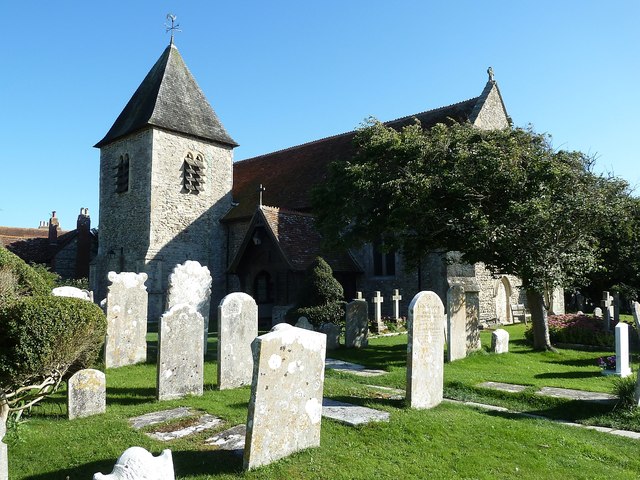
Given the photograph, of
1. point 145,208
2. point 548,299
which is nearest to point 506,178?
point 548,299

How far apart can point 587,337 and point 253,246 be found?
1190cm

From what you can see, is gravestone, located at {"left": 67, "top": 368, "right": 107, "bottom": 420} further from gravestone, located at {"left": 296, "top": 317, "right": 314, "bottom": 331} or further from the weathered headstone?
gravestone, located at {"left": 296, "top": 317, "right": 314, "bottom": 331}

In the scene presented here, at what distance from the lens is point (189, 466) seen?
198 inches

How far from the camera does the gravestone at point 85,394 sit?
273 inches

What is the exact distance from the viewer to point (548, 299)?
22312 millimetres

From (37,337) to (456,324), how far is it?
8.88 metres

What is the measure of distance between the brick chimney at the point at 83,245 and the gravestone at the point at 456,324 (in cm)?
2739

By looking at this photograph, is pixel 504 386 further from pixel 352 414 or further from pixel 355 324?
pixel 355 324

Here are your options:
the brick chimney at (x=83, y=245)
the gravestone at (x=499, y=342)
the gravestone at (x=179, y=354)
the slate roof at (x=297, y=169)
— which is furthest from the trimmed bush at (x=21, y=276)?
the brick chimney at (x=83, y=245)

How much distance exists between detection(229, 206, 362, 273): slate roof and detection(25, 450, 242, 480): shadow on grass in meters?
12.7

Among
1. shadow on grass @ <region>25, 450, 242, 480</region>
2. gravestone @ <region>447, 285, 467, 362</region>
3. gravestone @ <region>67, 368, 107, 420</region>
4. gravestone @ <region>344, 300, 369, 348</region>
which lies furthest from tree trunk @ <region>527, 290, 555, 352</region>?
gravestone @ <region>67, 368, 107, 420</region>

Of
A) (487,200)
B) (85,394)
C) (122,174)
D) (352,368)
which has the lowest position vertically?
(352,368)

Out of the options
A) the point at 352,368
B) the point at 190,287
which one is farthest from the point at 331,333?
the point at 190,287

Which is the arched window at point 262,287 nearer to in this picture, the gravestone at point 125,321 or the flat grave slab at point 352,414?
the gravestone at point 125,321
